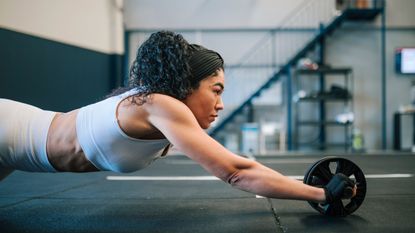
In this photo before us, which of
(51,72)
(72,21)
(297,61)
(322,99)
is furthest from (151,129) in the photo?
(297,61)

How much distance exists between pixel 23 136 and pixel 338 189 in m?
1.25

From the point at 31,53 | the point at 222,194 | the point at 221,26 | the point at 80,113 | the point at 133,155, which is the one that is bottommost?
the point at 222,194

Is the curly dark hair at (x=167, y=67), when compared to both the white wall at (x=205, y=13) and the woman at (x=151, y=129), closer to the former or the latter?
the woman at (x=151, y=129)

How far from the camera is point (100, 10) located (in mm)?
6914

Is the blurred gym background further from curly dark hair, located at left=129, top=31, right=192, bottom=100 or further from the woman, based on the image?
curly dark hair, located at left=129, top=31, right=192, bottom=100

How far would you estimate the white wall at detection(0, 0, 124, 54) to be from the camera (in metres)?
4.94

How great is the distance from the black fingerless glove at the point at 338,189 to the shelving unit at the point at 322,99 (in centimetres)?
554

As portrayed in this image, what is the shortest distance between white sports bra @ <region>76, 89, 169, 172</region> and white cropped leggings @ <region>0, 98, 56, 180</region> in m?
0.17

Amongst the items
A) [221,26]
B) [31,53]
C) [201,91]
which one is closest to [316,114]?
[221,26]

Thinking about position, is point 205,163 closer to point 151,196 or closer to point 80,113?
point 80,113

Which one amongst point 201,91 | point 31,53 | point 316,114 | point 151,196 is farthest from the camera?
point 316,114

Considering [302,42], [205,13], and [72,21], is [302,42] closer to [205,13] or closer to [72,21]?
[205,13]

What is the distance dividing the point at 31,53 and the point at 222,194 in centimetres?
415

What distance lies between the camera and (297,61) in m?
7.28
